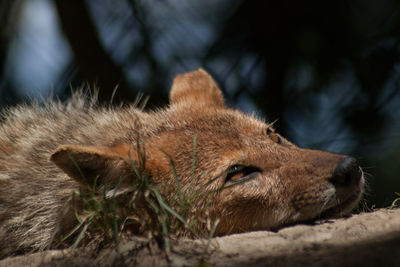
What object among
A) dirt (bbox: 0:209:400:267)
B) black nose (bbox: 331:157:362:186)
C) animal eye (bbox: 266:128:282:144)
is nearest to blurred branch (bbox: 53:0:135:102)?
animal eye (bbox: 266:128:282:144)

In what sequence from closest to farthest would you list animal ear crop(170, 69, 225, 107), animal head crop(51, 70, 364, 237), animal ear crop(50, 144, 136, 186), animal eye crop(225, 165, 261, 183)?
animal ear crop(50, 144, 136, 186)
animal head crop(51, 70, 364, 237)
animal eye crop(225, 165, 261, 183)
animal ear crop(170, 69, 225, 107)

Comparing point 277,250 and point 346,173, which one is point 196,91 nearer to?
point 346,173

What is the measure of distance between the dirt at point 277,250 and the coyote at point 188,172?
0.30 m

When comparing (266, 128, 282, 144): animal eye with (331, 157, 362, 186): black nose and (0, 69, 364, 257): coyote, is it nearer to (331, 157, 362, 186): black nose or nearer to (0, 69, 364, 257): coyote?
(0, 69, 364, 257): coyote

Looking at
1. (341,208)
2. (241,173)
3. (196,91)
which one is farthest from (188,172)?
(196,91)

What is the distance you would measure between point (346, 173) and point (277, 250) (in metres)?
0.95

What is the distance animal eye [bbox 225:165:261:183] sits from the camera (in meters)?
2.49

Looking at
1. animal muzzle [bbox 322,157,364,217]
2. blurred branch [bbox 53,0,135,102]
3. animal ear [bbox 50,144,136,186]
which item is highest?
animal muzzle [bbox 322,157,364,217]

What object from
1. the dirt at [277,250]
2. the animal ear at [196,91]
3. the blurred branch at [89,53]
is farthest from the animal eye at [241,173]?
the blurred branch at [89,53]

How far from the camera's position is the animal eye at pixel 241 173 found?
2494 mm

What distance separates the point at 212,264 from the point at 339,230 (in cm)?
76

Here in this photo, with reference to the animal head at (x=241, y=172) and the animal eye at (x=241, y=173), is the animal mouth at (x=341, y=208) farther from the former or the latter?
the animal eye at (x=241, y=173)

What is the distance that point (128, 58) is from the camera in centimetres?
525

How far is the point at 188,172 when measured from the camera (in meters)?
2.54
